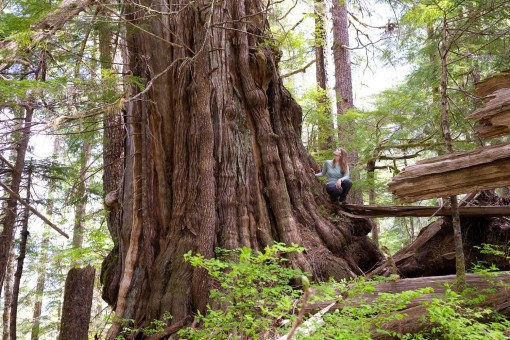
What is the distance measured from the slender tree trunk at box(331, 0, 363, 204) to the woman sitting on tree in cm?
285

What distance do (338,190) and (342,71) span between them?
550 cm

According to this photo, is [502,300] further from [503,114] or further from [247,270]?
[247,270]

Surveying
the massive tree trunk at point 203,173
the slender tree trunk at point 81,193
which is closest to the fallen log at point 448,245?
the massive tree trunk at point 203,173

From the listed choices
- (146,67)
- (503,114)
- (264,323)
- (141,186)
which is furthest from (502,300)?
(146,67)

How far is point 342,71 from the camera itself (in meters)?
10.7

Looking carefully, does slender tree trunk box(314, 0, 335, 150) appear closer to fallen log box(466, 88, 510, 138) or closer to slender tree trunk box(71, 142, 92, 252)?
fallen log box(466, 88, 510, 138)

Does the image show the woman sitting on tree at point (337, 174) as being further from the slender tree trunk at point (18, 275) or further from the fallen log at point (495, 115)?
the slender tree trunk at point (18, 275)

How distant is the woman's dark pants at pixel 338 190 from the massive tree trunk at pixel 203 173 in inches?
6.2

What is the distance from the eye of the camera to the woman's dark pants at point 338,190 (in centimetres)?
627

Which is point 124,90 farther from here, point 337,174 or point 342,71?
point 342,71

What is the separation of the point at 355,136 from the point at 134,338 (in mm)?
6320

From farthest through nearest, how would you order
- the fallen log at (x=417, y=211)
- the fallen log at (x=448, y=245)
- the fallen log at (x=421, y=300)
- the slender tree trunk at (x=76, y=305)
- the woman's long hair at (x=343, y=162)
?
the woman's long hair at (x=343, y=162)
the fallen log at (x=448, y=245)
the fallen log at (x=417, y=211)
the slender tree trunk at (x=76, y=305)
the fallen log at (x=421, y=300)

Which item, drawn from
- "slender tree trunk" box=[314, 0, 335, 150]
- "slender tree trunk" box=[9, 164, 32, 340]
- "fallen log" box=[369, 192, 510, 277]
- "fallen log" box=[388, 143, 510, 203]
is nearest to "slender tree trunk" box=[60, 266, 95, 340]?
"fallen log" box=[388, 143, 510, 203]

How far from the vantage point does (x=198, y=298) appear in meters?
4.42
